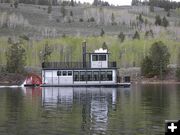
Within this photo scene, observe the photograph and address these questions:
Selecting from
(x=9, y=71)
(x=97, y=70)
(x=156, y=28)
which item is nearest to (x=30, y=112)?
(x=97, y=70)

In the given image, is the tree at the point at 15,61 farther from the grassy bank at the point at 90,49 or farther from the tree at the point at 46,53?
the grassy bank at the point at 90,49

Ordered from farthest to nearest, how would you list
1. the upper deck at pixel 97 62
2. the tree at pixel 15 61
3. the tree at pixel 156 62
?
the tree at pixel 156 62
the tree at pixel 15 61
the upper deck at pixel 97 62

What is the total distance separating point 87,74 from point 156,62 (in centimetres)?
3209

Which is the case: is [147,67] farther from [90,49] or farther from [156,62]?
[90,49]

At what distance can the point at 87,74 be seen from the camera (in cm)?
7994

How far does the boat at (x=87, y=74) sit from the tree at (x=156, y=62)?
29697 millimetres

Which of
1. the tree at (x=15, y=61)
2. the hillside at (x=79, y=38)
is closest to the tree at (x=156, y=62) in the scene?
the hillside at (x=79, y=38)

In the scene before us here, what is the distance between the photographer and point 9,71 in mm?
106312

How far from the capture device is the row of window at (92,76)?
7938 centimetres

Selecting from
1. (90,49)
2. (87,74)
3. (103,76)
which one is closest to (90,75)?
(87,74)

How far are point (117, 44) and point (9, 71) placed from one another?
39.6 meters

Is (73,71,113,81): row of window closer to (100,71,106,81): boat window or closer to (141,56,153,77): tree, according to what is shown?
(100,71,106,81): boat window

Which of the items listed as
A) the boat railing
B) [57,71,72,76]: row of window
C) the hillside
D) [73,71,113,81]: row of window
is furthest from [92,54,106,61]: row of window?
the hillside

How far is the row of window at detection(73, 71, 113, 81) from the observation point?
7938 centimetres
